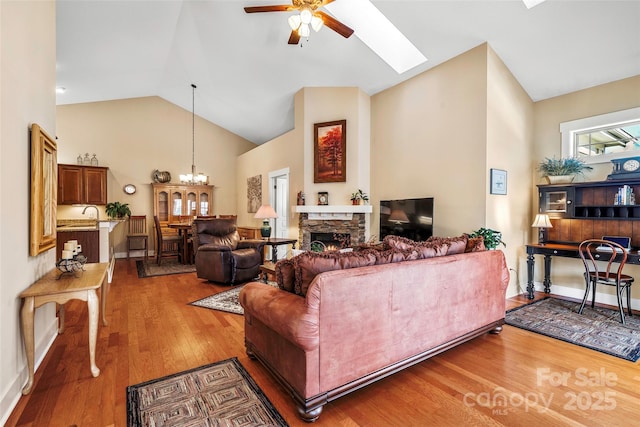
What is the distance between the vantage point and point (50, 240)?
8.59ft

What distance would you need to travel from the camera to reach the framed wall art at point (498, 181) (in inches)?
159

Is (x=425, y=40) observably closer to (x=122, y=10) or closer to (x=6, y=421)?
(x=122, y=10)

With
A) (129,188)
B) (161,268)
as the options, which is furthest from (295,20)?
(129,188)

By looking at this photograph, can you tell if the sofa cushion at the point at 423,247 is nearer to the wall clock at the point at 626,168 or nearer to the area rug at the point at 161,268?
the wall clock at the point at 626,168

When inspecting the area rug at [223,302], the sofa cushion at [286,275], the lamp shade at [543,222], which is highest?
the lamp shade at [543,222]

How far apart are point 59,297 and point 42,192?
0.90 m

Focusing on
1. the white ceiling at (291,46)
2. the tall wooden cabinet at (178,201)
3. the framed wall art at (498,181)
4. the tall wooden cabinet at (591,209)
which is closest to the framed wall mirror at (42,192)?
the white ceiling at (291,46)

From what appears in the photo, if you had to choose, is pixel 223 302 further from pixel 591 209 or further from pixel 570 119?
pixel 570 119

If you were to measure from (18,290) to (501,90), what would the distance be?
5.46 meters

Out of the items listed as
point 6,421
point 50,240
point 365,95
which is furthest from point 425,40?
point 6,421

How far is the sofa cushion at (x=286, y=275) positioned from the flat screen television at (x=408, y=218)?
304cm

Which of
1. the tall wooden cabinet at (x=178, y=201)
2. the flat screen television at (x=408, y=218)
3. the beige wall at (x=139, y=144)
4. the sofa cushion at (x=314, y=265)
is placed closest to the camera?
the sofa cushion at (x=314, y=265)

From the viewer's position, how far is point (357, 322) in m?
1.88

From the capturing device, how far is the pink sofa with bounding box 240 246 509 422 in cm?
173
